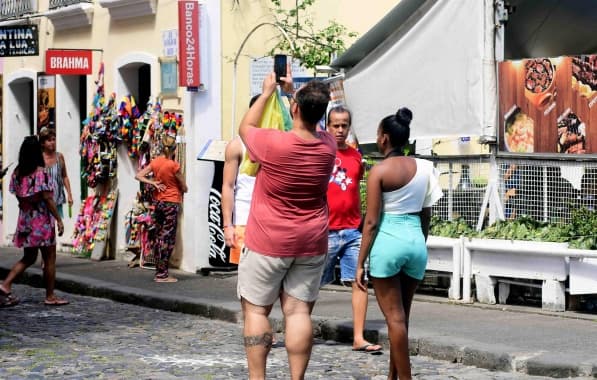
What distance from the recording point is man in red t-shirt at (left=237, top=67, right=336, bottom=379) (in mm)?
7070

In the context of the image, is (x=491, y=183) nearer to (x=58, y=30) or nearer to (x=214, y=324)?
(x=214, y=324)

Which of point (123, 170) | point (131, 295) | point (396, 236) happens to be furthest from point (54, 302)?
point (396, 236)

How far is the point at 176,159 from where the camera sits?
16.4 meters

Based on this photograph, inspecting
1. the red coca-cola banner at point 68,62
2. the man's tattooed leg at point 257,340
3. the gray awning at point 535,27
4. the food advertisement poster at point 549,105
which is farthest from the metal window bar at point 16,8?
the man's tattooed leg at point 257,340

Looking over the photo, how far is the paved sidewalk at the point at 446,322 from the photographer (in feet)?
28.9

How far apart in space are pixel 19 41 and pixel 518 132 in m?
9.09

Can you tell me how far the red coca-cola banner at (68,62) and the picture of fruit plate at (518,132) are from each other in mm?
Result: 8210

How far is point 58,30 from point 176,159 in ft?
16.3

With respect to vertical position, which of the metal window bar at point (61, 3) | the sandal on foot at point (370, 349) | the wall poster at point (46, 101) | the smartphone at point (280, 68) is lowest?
the sandal on foot at point (370, 349)

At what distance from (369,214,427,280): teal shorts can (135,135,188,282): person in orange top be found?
Result: 779 cm

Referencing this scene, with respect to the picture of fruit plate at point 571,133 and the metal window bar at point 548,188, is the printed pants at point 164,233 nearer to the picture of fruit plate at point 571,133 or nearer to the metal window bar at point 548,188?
the metal window bar at point 548,188

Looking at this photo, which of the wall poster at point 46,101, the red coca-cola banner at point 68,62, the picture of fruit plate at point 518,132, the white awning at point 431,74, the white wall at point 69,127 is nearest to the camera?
the picture of fruit plate at point 518,132

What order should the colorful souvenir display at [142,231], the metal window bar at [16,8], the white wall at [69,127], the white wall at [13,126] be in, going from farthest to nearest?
the white wall at [13,126]
the metal window bar at [16,8]
the white wall at [69,127]
the colorful souvenir display at [142,231]

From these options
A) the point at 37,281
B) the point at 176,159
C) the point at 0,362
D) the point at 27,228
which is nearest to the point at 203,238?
the point at 176,159
